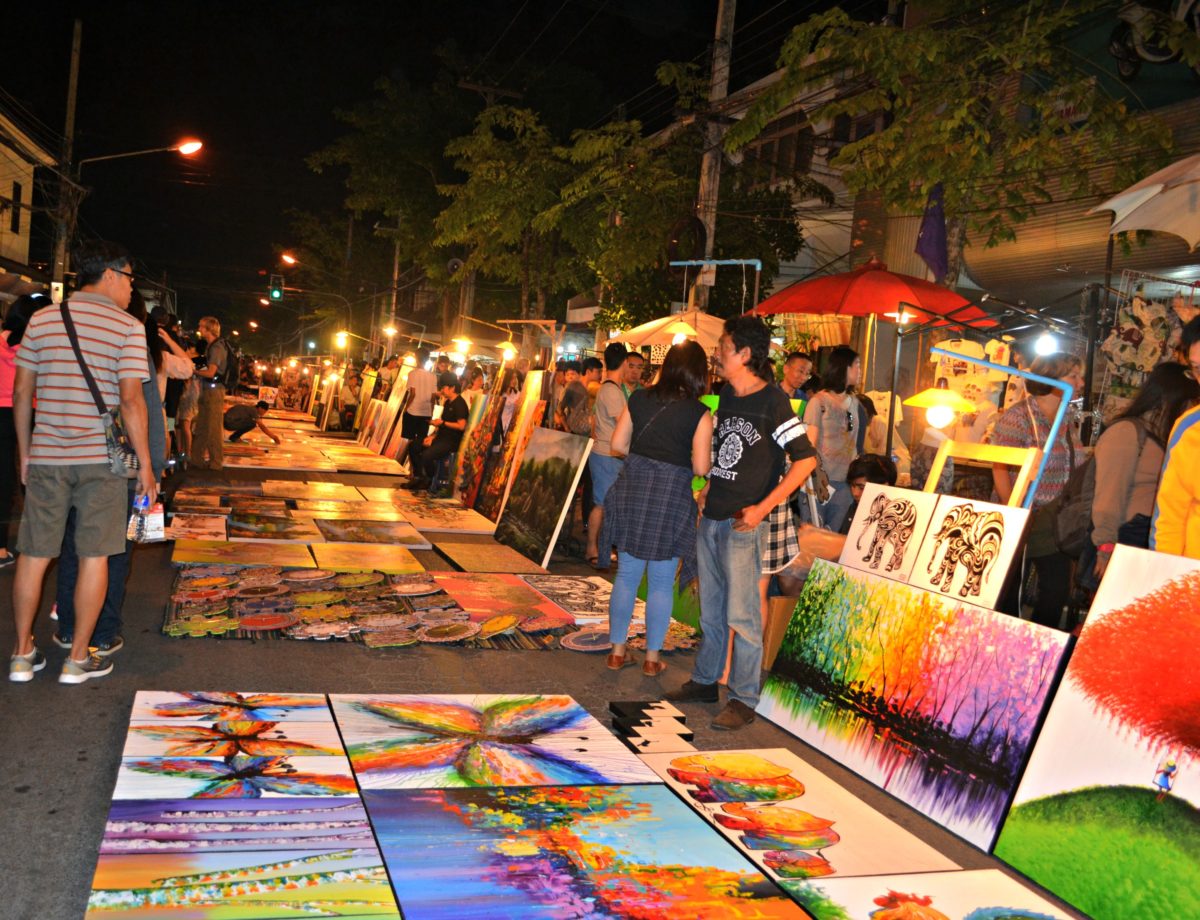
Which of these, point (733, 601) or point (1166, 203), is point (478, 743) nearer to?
point (733, 601)

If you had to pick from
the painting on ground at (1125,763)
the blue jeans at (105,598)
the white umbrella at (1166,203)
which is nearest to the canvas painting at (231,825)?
the blue jeans at (105,598)

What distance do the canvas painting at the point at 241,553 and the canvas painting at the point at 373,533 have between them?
72cm

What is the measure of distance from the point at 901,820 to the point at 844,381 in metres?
4.61

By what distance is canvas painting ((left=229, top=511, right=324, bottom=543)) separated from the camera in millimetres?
8906

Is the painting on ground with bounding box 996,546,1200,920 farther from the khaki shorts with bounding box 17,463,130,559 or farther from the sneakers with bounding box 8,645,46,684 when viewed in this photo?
the sneakers with bounding box 8,645,46,684

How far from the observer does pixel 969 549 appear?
4.48m

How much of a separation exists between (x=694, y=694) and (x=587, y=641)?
4.08ft

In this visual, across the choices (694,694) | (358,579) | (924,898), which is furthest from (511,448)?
(924,898)

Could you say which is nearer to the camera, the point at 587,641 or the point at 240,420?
the point at 587,641

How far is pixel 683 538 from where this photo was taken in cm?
568

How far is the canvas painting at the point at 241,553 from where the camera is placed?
773 centimetres

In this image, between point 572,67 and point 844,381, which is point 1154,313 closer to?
point 844,381

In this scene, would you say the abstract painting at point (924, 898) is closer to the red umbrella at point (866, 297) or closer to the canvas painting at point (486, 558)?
the red umbrella at point (866, 297)

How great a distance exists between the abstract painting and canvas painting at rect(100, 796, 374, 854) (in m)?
1.47
